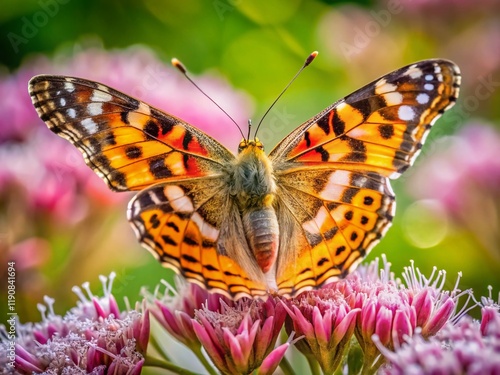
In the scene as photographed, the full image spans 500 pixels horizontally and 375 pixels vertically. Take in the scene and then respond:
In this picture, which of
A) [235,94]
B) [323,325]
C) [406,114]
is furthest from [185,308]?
[235,94]

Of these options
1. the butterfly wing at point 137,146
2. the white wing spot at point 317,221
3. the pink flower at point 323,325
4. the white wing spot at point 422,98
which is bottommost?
the pink flower at point 323,325

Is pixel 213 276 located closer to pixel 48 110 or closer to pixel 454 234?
pixel 48 110

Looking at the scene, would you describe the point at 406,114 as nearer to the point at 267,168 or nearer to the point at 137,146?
the point at 267,168

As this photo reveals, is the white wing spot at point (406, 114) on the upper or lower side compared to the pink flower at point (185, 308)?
upper

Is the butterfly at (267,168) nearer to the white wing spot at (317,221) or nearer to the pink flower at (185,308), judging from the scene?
the white wing spot at (317,221)
